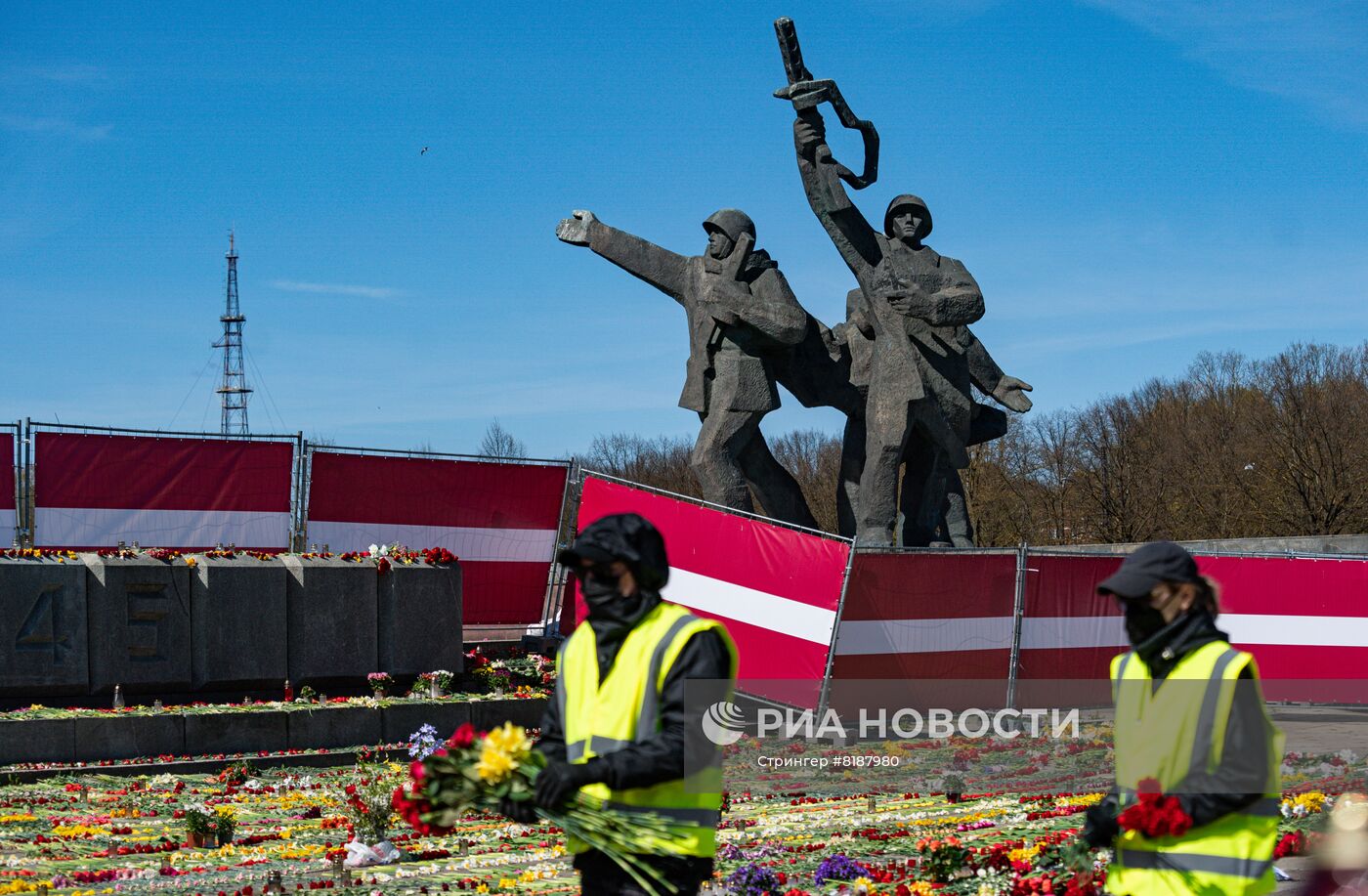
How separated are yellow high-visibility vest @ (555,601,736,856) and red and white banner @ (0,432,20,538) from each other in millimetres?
15632

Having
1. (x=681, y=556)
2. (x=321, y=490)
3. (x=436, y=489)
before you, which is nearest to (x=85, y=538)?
(x=321, y=490)

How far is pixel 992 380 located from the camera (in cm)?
1981

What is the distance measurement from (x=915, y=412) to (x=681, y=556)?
3.90m

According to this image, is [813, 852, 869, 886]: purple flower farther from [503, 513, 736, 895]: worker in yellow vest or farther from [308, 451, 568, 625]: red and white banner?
[308, 451, 568, 625]: red and white banner

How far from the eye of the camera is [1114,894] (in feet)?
14.5

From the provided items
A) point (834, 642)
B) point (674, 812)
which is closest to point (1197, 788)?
point (674, 812)

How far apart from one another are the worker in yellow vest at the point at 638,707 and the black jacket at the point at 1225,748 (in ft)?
3.61

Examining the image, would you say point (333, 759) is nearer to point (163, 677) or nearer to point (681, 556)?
point (163, 677)

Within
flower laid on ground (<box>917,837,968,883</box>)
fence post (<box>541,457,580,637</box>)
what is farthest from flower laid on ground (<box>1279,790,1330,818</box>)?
fence post (<box>541,457,580,637</box>)

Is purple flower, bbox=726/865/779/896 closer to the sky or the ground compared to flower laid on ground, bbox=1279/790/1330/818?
closer to the sky

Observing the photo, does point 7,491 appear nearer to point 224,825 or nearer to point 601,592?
point 224,825

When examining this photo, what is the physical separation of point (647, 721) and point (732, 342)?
1504 centimetres

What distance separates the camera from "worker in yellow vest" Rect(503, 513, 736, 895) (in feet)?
14.3

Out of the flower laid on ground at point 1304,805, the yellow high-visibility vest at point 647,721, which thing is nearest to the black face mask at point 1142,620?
the yellow high-visibility vest at point 647,721
